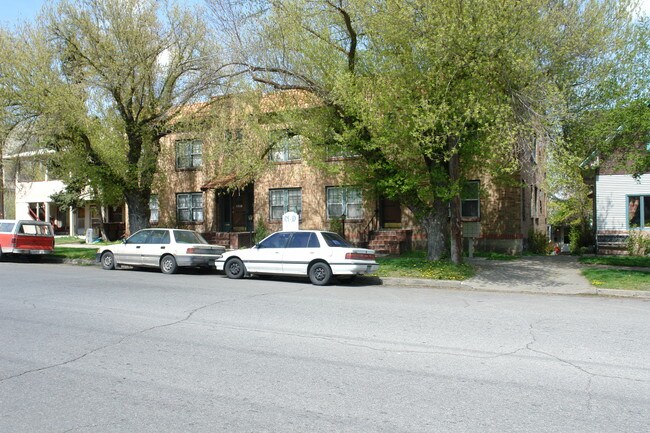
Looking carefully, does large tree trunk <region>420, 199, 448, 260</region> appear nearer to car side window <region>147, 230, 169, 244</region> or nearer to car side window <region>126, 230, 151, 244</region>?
car side window <region>147, 230, 169, 244</region>

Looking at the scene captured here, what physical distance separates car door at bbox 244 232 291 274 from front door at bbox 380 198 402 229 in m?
9.99

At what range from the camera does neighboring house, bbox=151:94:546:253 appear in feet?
71.3

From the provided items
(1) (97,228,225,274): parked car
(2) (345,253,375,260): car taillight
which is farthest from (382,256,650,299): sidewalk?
(1) (97,228,225,274): parked car

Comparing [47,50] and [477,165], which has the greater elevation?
[47,50]

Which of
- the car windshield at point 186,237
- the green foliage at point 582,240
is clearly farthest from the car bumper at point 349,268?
the green foliage at point 582,240

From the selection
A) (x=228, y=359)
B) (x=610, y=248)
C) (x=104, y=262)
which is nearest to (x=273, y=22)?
(x=104, y=262)

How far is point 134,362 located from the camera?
20.5 ft

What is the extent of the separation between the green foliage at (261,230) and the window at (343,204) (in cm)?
330

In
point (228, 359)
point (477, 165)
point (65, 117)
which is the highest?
point (65, 117)

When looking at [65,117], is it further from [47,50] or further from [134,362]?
[134,362]

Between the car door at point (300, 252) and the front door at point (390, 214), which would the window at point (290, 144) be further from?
the front door at point (390, 214)

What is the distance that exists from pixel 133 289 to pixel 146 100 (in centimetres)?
909

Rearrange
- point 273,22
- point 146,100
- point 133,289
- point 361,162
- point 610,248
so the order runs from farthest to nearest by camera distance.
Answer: point 610,248, point 146,100, point 361,162, point 273,22, point 133,289

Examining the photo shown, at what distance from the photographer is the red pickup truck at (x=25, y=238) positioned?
2069 cm
